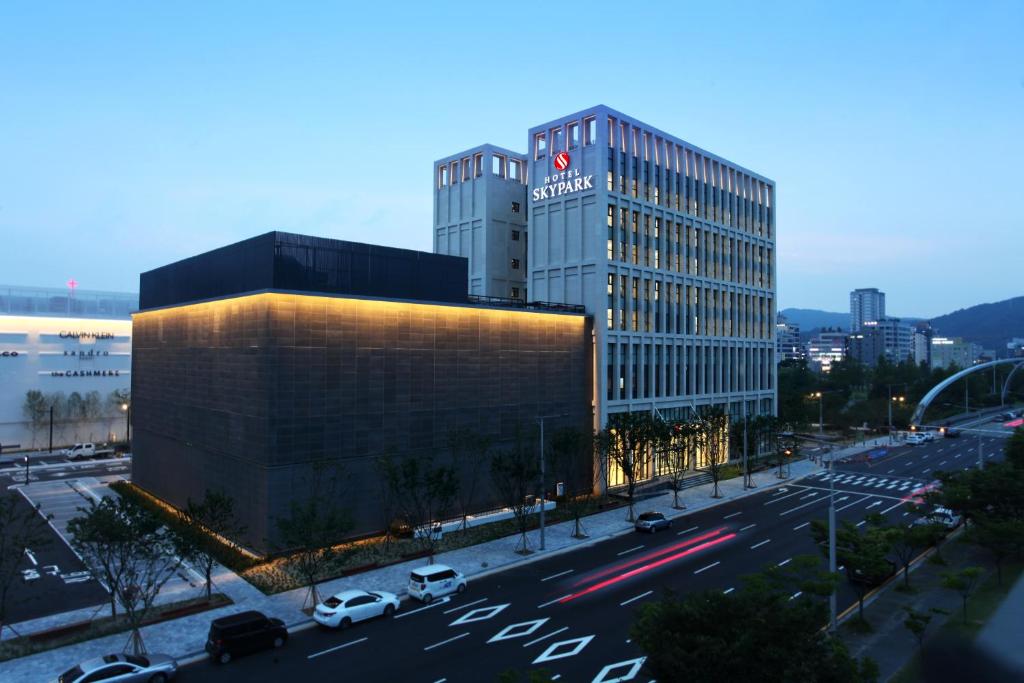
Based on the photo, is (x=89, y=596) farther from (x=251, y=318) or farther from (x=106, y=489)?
(x=106, y=489)

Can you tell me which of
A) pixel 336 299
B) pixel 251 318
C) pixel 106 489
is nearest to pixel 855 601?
pixel 336 299

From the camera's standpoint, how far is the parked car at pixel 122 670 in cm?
2373

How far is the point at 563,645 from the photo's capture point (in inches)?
1127

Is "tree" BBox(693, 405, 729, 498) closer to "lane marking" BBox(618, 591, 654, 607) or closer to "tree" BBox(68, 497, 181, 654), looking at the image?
"lane marking" BBox(618, 591, 654, 607)

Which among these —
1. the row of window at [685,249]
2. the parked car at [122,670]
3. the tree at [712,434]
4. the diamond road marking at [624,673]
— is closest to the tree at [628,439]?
the tree at [712,434]

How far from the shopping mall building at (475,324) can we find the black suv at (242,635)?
1210 centimetres

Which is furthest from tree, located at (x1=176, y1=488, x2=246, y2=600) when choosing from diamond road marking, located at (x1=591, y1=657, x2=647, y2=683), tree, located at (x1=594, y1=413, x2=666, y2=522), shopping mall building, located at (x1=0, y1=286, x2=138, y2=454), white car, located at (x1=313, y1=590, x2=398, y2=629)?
shopping mall building, located at (x1=0, y1=286, x2=138, y2=454)

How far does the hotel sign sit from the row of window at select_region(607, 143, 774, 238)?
268 centimetres

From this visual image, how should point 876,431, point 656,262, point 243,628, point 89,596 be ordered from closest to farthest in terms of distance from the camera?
1. point 243,628
2. point 89,596
3. point 656,262
4. point 876,431

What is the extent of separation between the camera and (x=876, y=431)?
116375mm

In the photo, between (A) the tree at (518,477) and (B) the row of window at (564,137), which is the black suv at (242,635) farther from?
(B) the row of window at (564,137)

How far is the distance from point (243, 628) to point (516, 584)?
15.5m

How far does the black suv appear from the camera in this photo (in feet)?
90.1

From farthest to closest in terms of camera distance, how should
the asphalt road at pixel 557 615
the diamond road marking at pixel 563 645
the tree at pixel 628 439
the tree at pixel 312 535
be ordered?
the tree at pixel 628 439 < the tree at pixel 312 535 < the diamond road marking at pixel 563 645 < the asphalt road at pixel 557 615
